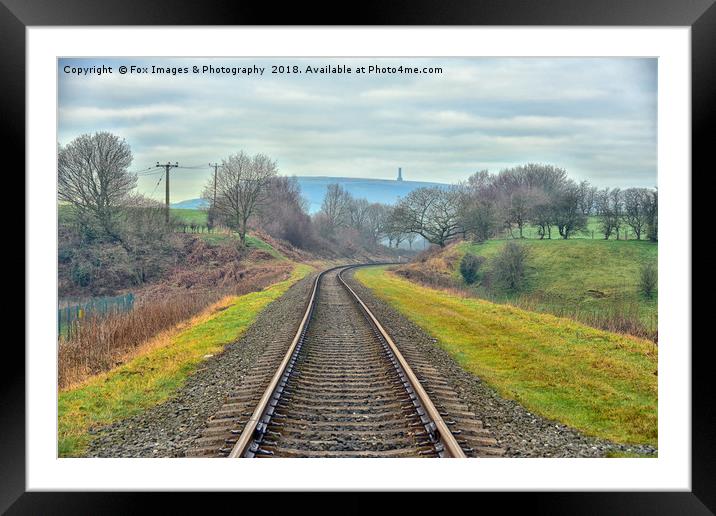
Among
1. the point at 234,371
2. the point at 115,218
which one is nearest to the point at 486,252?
the point at 234,371

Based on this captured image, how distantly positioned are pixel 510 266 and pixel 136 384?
9321mm

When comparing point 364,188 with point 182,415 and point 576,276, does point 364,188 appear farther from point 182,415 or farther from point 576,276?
point 576,276

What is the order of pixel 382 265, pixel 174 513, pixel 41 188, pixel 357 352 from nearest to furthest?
pixel 174 513 → pixel 41 188 → pixel 357 352 → pixel 382 265

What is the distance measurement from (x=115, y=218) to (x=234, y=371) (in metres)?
6.41

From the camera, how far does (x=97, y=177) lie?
10.7m

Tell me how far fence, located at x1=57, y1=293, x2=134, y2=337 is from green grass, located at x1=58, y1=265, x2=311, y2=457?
141 centimetres

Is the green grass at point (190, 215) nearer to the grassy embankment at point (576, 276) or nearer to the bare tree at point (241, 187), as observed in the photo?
the bare tree at point (241, 187)

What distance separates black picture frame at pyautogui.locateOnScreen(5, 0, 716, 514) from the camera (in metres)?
4.73

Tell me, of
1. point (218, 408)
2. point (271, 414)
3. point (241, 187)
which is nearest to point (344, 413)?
point (271, 414)

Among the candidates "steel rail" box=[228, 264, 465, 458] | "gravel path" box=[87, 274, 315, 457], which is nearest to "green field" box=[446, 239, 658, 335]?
"gravel path" box=[87, 274, 315, 457]

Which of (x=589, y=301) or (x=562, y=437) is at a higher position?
(x=589, y=301)

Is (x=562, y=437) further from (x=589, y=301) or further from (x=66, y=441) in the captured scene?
(x=589, y=301)
